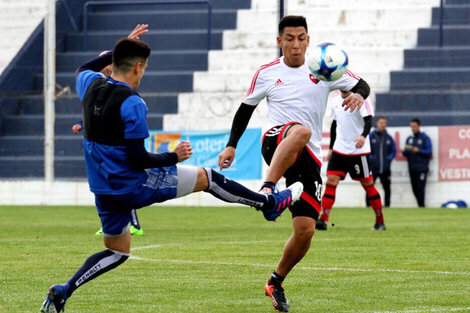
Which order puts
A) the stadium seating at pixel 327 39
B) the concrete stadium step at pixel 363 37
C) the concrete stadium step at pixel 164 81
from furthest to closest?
the concrete stadium step at pixel 164 81, the concrete stadium step at pixel 363 37, the stadium seating at pixel 327 39

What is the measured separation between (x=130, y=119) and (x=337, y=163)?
32.2 ft

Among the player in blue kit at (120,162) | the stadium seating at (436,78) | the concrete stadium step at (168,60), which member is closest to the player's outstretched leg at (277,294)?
the player in blue kit at (120,162)

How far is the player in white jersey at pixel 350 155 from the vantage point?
15.7 m

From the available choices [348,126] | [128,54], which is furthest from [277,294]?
[348,126]

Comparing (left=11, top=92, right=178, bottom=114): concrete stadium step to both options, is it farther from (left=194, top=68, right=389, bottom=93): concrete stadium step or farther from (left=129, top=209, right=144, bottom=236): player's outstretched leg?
(left=129, top=209, right=144, bottom=236): player's outstretched leg

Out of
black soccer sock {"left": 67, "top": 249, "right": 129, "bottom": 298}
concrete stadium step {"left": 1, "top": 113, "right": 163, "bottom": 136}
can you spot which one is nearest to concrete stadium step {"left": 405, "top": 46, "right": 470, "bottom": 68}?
concrete stadium step {"left": 1, "top": 113, "right": 163, "bottom": 136}

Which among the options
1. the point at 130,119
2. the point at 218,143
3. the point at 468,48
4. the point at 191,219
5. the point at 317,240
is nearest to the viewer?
the point at 130,119

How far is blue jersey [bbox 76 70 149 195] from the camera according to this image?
6535mm

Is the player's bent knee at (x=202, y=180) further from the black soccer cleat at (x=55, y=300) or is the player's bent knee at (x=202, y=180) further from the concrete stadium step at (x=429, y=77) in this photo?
the concrete stadium step at (x=429, y=77)

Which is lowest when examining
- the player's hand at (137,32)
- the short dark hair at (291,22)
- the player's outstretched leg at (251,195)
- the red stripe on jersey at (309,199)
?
the red stripe on jersey at (309,199)

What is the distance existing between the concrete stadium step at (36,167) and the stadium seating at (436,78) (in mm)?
7731

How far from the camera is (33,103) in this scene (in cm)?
2856

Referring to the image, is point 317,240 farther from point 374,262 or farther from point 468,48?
point 468,48

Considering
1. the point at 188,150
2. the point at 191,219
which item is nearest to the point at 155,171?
the point at 188,150
